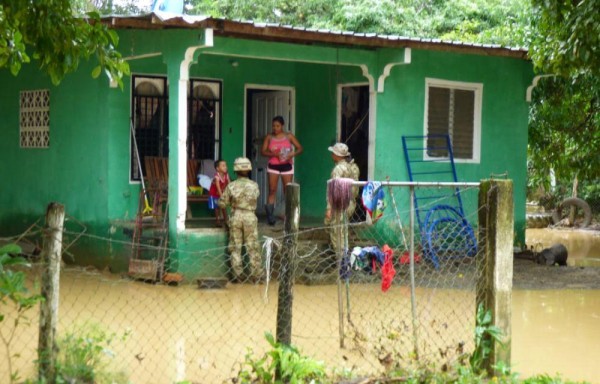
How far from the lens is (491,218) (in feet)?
21.4

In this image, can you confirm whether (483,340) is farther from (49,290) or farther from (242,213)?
(242,213)

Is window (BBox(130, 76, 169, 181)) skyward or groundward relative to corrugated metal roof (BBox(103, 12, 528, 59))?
groundward

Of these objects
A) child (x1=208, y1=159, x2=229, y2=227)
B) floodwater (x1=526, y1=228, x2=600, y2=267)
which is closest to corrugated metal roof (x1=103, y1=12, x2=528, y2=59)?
child (x1=208, y1=159, x2=229, y2=227)

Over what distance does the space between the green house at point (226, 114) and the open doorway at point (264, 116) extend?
21mm

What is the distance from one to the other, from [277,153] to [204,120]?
1403 mm

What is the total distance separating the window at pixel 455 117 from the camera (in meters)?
14.5

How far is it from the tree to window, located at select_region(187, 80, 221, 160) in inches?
279

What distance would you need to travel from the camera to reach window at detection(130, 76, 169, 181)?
13234 mm

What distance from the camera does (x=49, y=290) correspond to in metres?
5.41

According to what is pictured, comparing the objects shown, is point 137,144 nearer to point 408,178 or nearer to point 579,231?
point 408,178

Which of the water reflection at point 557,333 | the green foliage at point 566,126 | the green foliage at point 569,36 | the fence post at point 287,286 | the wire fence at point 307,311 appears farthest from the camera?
the green foliage at point 566,126

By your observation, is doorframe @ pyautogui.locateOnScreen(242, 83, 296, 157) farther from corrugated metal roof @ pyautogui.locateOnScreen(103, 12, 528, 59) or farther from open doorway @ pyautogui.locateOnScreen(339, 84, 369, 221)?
corrugated metal roof @ pyautogui.locateOnScreen(103, 12, 528, 59)

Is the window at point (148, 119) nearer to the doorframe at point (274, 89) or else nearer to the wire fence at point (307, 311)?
the doorframe at point (274, 89)

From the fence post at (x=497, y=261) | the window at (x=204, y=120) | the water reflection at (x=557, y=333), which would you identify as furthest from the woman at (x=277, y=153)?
the fence post at (x=497, y=261)
